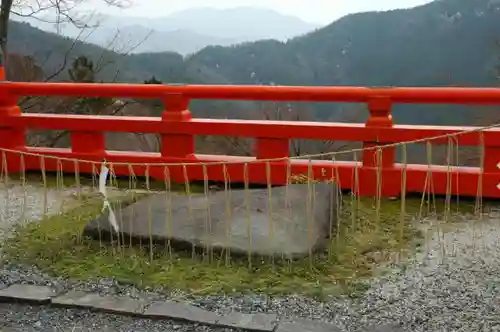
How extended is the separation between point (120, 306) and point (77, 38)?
922 cm

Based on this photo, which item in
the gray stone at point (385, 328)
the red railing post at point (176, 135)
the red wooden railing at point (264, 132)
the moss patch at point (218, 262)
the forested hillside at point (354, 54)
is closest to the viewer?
the gray stone at point (385, 328)

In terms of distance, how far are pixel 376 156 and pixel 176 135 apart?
6.37 feet

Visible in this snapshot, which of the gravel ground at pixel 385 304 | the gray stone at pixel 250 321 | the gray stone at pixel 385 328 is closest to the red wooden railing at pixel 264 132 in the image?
the gravel ground at pixel 385 304

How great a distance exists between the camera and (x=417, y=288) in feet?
10.8

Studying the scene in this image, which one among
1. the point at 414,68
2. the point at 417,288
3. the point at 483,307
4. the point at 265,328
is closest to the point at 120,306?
the point at 265,328

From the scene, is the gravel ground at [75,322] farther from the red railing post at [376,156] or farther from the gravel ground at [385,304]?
the red railing post at [376,156]

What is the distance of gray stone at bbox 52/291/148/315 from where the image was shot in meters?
3.04

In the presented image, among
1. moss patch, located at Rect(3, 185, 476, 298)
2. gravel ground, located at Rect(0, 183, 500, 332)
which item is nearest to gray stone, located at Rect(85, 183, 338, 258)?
moss patch, located at Rect(3, 185, 476, 298)

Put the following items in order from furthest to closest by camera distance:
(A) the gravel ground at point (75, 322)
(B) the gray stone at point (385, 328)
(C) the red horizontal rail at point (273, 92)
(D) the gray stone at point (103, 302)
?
(C) the red horizontal rail at point (273, 92), (D) the gray stone at point (103, 302), (A) the gravel ground at point (75, 322), (B) the gray stone at point (385, 328)

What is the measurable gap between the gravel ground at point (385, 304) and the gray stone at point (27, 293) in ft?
0.18

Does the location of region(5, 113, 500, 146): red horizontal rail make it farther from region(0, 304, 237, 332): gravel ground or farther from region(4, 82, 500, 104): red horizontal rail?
region(0, 304, 237, 332): gravel ground

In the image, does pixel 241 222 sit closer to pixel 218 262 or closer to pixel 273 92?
pixel 218 262

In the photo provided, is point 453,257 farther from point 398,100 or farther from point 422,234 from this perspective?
point 398,100

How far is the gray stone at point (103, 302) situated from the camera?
3043mm
